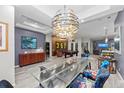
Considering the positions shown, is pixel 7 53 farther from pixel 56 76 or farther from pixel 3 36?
pixel 56 76

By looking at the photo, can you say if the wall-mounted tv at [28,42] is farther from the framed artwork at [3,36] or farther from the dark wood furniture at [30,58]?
the framed artwork at [3,36]

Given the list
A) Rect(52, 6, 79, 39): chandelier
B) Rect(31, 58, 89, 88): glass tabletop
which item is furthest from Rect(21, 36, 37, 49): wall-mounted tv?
Rect(31, 58, 89, 88): glass tabletop

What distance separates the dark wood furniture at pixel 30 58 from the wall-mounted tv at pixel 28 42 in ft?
1.98

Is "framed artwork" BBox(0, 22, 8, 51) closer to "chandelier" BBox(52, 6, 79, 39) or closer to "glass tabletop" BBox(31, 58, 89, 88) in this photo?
"glass tabletop" BBox(31, 58, 89, 88)

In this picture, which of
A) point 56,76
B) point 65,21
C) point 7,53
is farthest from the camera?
point 7,53

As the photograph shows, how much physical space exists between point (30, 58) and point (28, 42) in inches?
42.0

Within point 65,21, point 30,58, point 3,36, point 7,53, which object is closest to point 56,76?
point 65,21

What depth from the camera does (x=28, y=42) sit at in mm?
8430

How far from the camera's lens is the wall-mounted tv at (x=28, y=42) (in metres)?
8.00

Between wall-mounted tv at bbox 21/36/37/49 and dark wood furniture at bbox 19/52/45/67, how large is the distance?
0.60 m

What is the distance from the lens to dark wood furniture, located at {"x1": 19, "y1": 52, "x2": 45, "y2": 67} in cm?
739

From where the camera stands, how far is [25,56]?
768cm
